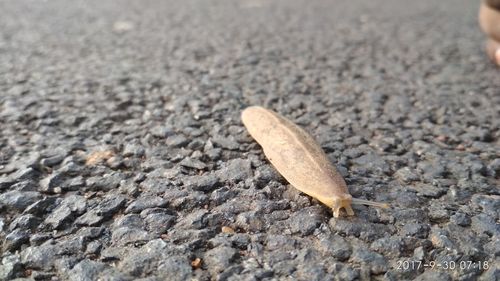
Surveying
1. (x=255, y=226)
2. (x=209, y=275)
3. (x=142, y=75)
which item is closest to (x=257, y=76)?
(x=142, y=75)

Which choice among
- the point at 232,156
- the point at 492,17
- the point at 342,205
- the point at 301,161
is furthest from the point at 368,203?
the point at 492,17

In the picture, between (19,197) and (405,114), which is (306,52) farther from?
(19,197)

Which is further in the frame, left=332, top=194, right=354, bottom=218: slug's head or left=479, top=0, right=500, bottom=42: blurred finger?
left=479, top=0, right=500, bottom=42: blurred finger
